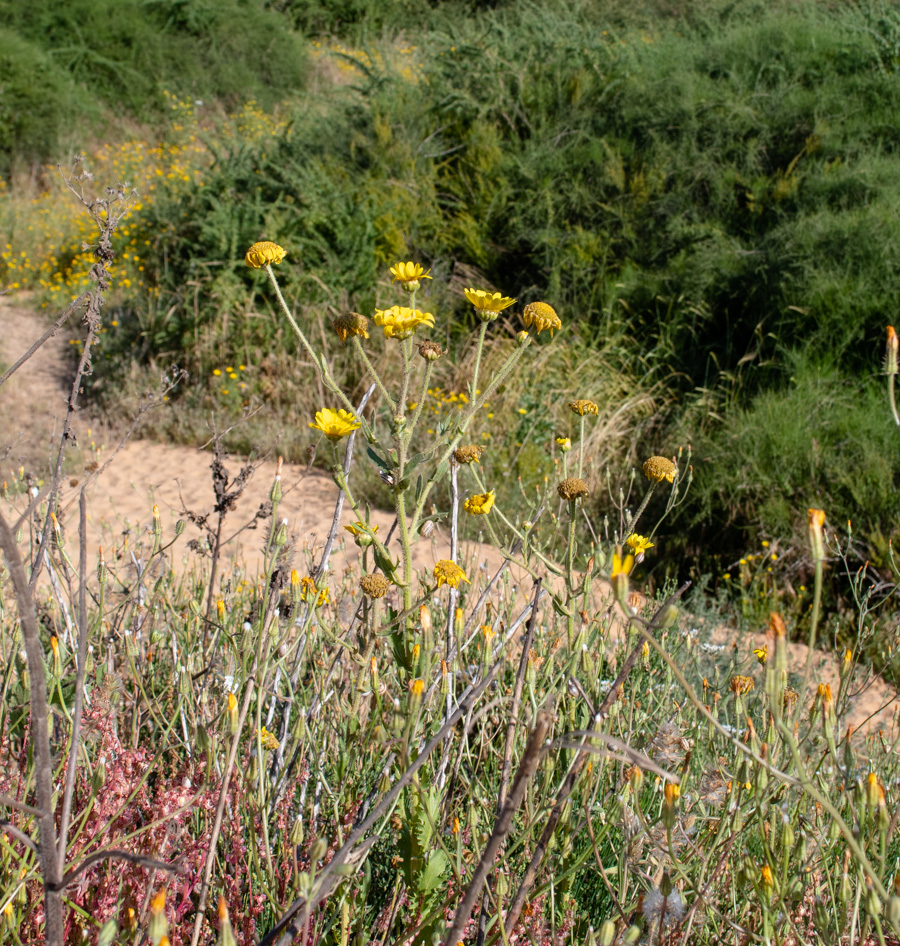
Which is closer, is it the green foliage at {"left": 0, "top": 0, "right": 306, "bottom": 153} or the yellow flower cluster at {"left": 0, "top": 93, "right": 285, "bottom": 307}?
the yellow flower cluster at {"left": 0, "top": 93, "right": 285, "bottom": 307}

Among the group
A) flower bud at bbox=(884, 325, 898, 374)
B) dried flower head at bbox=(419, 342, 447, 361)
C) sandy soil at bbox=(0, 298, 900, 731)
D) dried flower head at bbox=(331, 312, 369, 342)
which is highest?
flower bud at bbox=(884, 325, 898, 374)

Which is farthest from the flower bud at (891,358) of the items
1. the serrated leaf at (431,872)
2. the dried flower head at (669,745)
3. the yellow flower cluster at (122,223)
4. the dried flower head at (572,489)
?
the yellow flower cluster at (122,223)

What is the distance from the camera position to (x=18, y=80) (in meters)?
12.0

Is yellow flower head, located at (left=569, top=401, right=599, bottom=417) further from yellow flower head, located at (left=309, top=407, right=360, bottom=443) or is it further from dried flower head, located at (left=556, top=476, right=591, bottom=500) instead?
yellow flower head, located at (left=309, top=407, right=360, bottom=443)

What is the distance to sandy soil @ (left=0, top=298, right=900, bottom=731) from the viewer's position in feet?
12.1

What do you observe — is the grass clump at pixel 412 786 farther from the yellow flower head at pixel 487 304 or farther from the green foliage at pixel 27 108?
the green foliage at pixel 27 108

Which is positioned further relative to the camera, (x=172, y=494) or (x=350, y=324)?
(x=172, y=494)

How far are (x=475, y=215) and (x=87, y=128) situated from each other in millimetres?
8867

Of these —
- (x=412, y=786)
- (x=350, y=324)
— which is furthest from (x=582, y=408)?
(x=412, y=786)

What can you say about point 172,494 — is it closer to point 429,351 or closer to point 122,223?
point 122,223

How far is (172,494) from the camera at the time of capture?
16.6 ft

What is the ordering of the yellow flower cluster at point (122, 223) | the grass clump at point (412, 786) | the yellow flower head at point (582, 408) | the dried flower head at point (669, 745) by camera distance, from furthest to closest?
the yellow flower cluster at point (122, 223)
the yellow flower head at point (582, 408)
the dried flower head at point (669, 745)
the grass clump at point (412, 786)

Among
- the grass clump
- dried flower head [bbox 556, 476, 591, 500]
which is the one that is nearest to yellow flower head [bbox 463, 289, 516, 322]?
the grass clump

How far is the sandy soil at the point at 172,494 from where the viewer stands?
3.70 m
